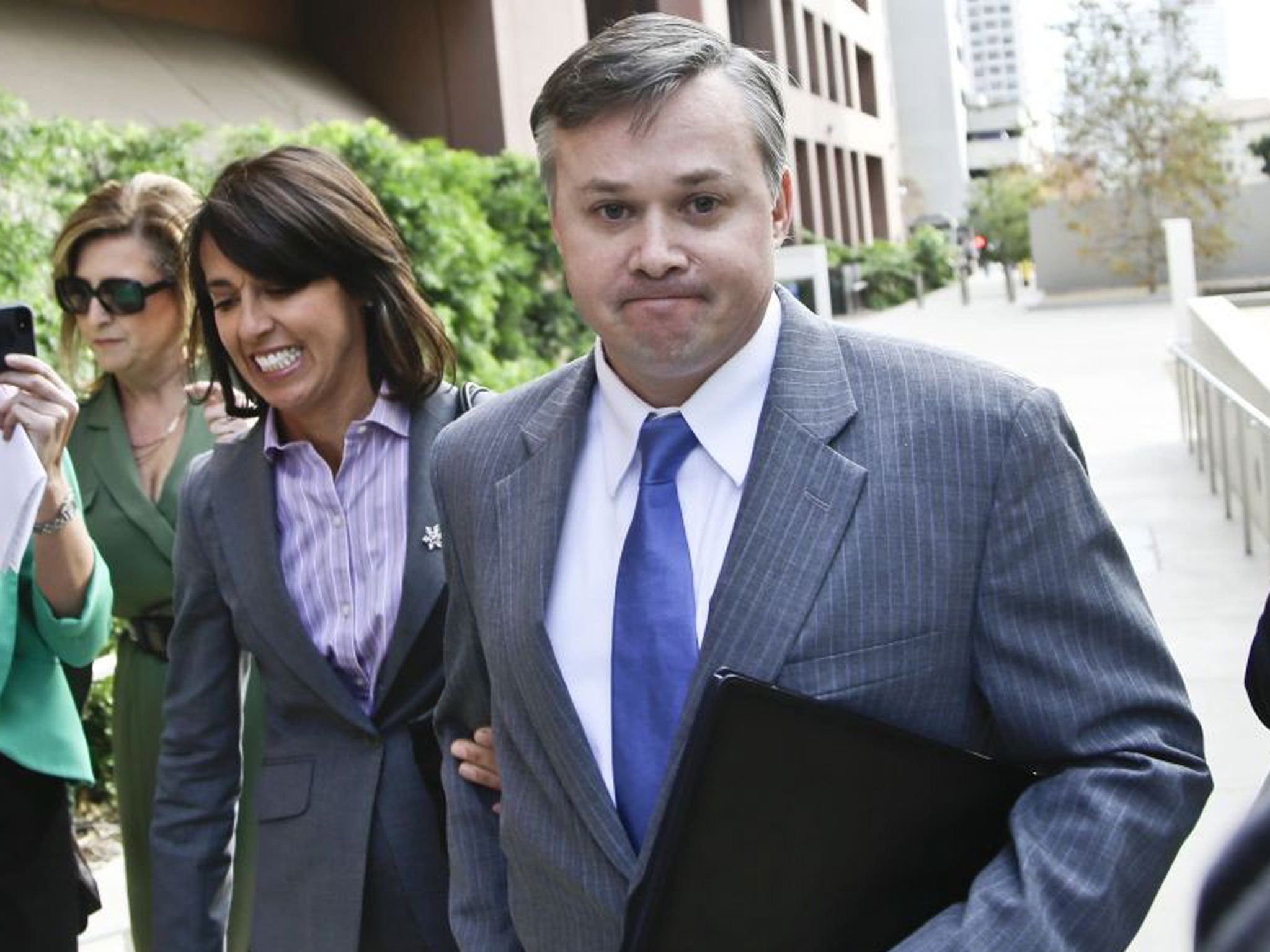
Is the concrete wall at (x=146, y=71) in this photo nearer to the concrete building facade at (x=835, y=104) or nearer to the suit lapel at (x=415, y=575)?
the suit lapel at (x=415, y=575)

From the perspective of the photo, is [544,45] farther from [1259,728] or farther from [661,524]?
→ [661,524]

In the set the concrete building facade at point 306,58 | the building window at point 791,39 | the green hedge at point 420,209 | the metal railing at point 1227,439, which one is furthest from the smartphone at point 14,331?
the building window at point 791,39

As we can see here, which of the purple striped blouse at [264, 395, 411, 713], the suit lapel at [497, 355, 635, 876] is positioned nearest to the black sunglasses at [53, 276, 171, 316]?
the purple striped blouse at [264, 395, 411, 713]

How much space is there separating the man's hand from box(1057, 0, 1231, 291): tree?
34.3m

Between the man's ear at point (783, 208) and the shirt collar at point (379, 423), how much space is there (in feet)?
3.75

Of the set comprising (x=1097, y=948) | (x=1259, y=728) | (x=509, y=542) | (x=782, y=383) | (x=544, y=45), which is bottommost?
(x=1259, y=728)

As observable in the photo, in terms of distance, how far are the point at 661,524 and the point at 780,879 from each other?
43cm

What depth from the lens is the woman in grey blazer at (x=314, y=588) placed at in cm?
290

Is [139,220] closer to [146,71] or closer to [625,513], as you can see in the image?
[625,513]

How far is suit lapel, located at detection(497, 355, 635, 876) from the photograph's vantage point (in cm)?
193

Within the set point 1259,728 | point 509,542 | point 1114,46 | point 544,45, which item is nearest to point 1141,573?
point 1259,728

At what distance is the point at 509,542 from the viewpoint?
7.04 ft

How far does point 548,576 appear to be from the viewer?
206cm

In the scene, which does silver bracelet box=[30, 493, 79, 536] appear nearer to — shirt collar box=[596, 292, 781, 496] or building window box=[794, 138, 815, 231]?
shirt collar box=[596, 292, 781, 496]
